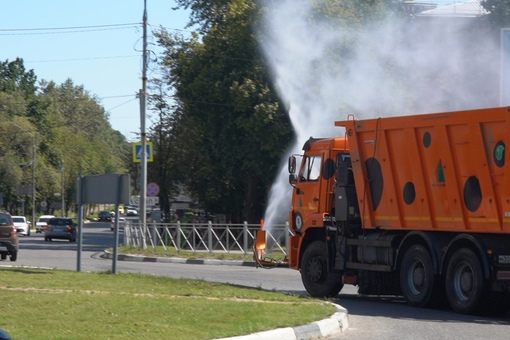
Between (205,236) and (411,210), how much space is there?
64.2ft

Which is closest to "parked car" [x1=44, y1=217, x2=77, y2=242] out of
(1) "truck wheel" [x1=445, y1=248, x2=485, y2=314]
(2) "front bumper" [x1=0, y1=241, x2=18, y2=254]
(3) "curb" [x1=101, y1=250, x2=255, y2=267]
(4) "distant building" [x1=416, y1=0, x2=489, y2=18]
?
(3) "curb" [x1=101, y1=250, x2=255, y2=267]

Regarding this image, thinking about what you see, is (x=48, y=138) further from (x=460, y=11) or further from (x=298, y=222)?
(x=298, y=222)

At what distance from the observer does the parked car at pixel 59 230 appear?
5547 centimetres

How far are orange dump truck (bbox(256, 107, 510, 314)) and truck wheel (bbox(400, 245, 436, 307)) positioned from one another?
0.02m

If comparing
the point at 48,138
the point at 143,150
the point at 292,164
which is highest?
the point at 48,138

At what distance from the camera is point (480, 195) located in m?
15.2

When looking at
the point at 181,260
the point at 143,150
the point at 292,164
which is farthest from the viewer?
the point at 143,150

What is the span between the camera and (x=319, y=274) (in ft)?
61.0

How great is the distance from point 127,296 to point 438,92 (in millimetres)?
25677

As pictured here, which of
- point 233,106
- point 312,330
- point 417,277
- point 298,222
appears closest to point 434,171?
point 417,277

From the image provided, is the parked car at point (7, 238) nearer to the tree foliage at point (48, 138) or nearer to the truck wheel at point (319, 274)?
the truck wheel at point (319, 274)

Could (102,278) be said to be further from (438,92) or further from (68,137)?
(68,137)

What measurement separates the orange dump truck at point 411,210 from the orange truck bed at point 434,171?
18 millimetres

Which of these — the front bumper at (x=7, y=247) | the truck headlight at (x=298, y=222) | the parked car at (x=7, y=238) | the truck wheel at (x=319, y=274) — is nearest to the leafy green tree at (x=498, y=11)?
the parked car at (x=7, y=238)
